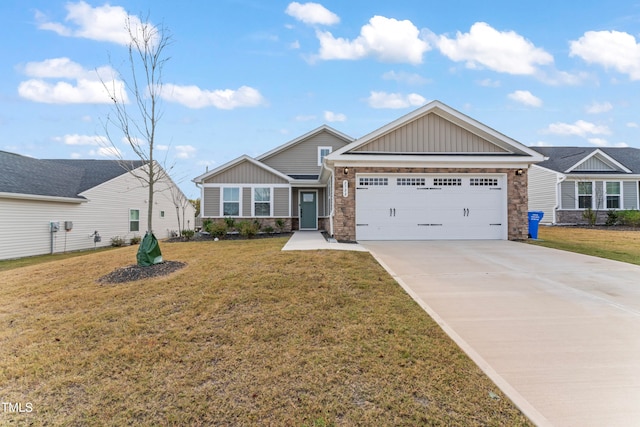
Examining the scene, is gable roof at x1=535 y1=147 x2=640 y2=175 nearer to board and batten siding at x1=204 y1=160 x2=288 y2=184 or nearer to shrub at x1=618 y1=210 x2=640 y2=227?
shrub at x1=618 y1=210 x2=640 y2=227

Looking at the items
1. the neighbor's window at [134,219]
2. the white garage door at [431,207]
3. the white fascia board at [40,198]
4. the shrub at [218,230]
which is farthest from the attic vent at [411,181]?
the neighbor's window at [134,219]

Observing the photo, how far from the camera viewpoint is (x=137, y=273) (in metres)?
6.77

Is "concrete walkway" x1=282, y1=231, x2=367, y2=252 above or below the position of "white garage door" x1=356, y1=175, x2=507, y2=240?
below

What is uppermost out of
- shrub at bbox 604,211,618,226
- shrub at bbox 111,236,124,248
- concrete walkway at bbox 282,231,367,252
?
shrub at bbox 604,211,618,226

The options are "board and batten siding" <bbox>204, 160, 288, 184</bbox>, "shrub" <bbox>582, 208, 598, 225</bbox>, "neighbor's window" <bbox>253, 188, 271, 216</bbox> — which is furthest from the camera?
"shrub" <bbox>582, 208, 598, 225</bbox>

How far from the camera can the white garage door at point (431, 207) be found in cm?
1143

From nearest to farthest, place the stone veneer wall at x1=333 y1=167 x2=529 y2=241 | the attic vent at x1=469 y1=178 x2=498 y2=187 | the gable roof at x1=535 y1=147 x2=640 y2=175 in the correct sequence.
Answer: the stone veneer wall at x1=333 y1=167 x2=529 y2=241 < the attic vent at x1=469 y1=178 x2=498 y2=187 < the gable roof at x1=535 y1=147 x2=640 y2=175

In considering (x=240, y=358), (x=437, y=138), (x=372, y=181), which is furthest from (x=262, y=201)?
(x=240, y=358)

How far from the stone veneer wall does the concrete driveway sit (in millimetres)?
3426

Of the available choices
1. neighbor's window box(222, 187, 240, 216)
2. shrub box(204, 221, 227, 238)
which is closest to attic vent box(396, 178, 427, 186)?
shrub box(204, 221, 227, 238)

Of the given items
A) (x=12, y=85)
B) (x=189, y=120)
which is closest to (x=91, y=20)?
(x=189, y=120)

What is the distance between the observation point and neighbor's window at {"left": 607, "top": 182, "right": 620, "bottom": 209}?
64.3 ft

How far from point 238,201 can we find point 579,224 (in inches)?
Answer: 828

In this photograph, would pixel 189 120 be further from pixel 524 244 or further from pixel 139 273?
pixel 524 244
